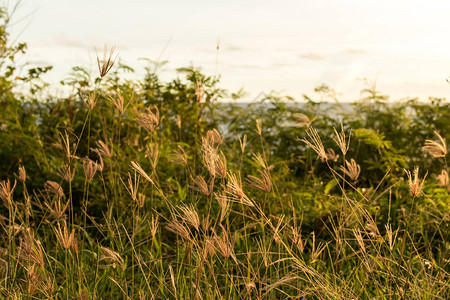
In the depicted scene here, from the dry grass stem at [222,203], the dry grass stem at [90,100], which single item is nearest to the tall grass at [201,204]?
the dry grass stem at [90,100]

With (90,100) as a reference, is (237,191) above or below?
below

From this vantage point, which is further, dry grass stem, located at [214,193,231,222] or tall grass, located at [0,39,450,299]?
tall grass, located at [0,39,450,299]

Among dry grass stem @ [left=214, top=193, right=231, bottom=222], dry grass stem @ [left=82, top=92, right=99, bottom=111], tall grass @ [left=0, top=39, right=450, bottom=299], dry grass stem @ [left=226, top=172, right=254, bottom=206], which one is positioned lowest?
tall grass @ [left=0, top=39, right=450, bottom=299]

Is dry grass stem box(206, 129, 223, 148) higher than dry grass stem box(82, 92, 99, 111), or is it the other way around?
dry grass stem box(82, 92, 99, 111)

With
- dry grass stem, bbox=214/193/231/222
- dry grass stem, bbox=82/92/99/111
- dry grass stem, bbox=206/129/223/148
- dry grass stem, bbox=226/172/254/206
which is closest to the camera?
dry grass stem, bbox=226/172/254/206

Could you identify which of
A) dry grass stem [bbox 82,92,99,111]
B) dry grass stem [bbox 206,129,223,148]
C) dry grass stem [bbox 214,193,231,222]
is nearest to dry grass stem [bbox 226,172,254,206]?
dry grass stem [bbox 214,193,231,222]

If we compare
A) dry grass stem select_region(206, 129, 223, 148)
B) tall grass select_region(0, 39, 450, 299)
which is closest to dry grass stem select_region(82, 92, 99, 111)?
tall grass select_region(0, 39, 450, 299)

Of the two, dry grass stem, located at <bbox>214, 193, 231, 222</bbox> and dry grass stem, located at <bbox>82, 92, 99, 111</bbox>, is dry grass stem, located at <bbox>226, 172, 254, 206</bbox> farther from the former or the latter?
dry grass stem, located at <bbox>82, 92, 99, 111</bbox>

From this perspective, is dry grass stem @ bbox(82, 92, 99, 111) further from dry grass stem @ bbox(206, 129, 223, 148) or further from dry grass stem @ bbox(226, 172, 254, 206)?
dry grass stem @ bbox(226, 172, 254, 206)

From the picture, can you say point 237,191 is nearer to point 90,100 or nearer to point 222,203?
point 222,203

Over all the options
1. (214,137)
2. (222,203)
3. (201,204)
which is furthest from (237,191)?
(201,204)

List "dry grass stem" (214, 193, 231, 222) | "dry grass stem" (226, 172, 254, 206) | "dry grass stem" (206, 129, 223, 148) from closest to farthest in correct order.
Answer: "dry grass stem" (226, 172, 254, 206) → "dry grass stem" (214, 193, 231, 222) → "dry grass stem" (206, 129, 223, 148)

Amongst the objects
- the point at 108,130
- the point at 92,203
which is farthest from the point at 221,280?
the point at 108,130

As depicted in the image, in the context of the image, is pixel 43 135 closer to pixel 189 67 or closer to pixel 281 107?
pixel 189 67
